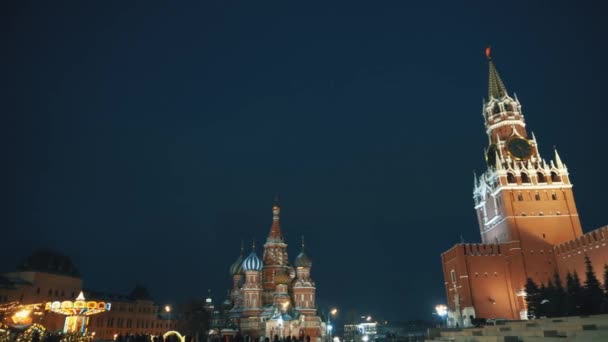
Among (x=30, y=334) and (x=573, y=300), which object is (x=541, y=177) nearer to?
(x=573, y=300)

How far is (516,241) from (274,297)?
1283 inches

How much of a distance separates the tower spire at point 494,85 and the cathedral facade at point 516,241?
7.40 metres

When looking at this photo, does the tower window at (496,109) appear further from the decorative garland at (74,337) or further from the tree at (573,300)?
the decorative garland at (74,337)

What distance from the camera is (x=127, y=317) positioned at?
69750mm

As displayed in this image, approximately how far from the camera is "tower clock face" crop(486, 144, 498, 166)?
179ft

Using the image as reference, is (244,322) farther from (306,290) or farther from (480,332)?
(480,332)

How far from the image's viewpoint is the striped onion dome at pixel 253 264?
60.8 metres

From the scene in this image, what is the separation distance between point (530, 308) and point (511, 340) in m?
26.3

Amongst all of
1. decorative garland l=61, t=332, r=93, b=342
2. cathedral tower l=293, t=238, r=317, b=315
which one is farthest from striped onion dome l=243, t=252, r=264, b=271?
decorative garland l=61, t=332, r=93, b=342

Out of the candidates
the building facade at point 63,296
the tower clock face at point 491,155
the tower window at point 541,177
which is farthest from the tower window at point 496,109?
the building facade at point 63,296

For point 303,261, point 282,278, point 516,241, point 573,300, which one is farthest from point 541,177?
point 282,278

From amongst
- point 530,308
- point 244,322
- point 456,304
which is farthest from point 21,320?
point 530,308

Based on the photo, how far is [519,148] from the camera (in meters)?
53.6

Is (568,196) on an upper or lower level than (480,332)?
upper
